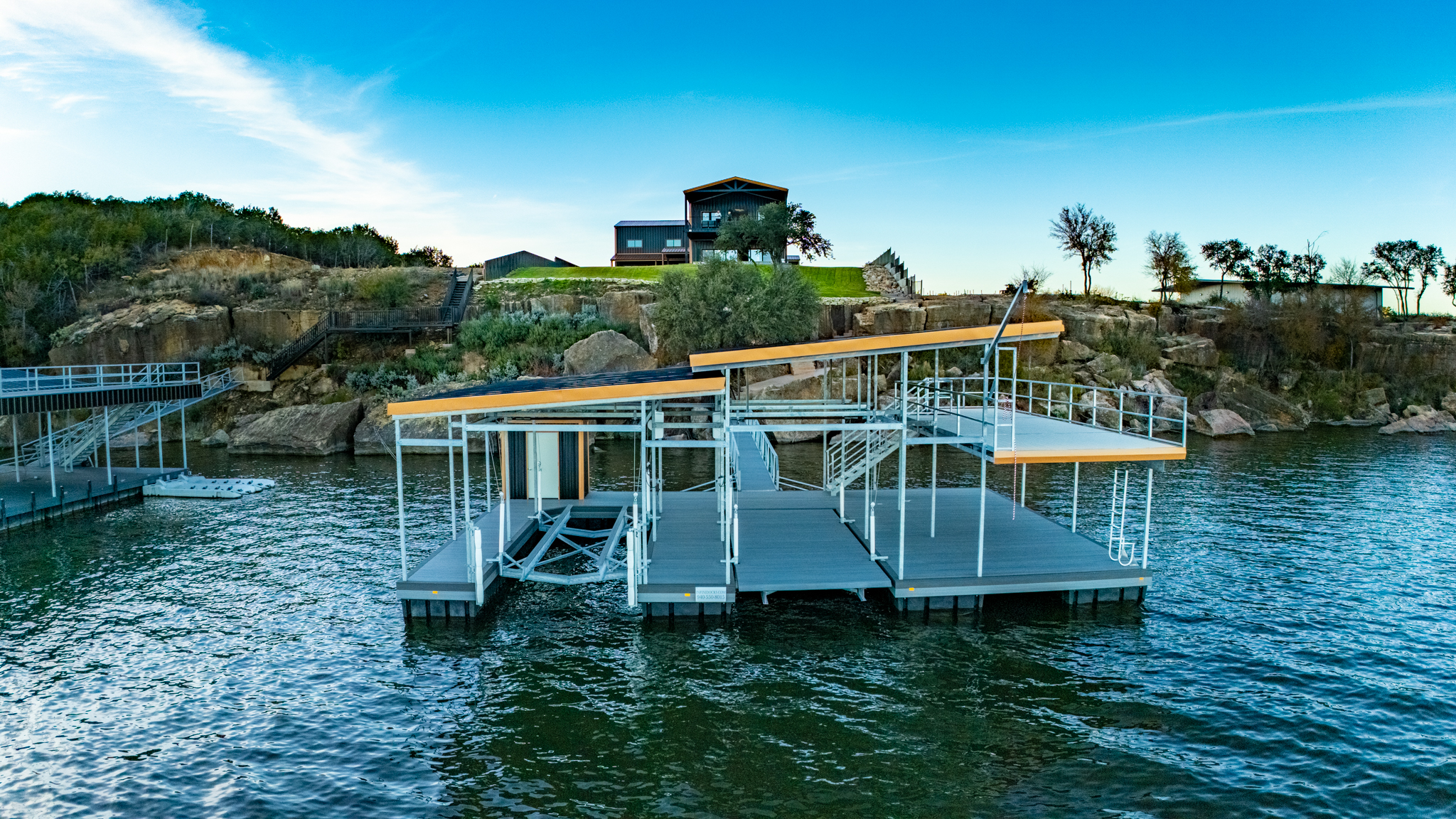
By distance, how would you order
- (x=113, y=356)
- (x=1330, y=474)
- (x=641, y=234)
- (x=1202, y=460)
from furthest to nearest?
(x=641, y=234)
(x=113, y=356)
(x=1202, y=460)
(x=1330, y=474)

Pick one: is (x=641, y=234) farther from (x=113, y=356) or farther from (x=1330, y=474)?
(x=1330, y=474)

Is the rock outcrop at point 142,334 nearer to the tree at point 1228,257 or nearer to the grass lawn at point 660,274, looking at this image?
the grass lawn at point 660,274

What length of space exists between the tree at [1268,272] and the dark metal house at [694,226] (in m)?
39.6

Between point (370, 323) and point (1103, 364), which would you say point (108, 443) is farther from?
point (1103, 364)

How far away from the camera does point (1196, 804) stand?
10734 millimetres

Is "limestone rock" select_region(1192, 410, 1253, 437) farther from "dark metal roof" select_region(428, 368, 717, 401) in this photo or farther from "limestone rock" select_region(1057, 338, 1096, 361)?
"dark metal roof" select_region(428, 368, 717, 401)

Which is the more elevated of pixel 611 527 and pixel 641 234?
pixel 641 234

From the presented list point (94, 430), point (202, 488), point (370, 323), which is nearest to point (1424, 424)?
point (202, 488)

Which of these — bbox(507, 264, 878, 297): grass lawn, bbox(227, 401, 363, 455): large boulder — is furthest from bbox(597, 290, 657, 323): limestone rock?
bbox(227, 401, 363, 455): large boulder

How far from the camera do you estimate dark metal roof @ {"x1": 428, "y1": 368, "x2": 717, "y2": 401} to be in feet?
55.7

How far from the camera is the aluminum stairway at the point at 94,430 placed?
3155 cm

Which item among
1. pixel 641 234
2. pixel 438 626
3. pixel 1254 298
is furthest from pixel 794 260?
pixel 438 626

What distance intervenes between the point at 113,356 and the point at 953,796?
5513 centimetres

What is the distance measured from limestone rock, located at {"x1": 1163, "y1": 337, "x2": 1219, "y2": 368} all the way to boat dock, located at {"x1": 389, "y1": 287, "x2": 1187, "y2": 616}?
38288 mm
